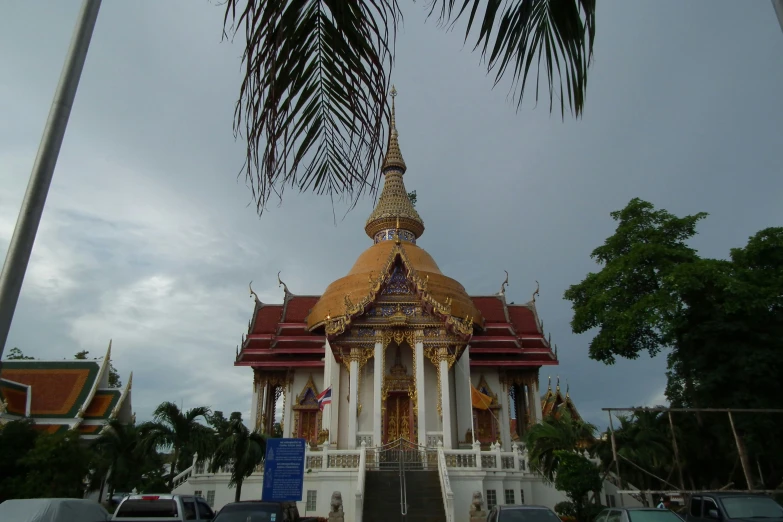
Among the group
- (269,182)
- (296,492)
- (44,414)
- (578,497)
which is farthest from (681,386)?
(44,414)

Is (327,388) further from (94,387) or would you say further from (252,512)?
(94,387)

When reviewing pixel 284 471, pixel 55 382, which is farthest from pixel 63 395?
pixel 284 471

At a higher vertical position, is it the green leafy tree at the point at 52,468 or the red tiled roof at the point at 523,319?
the red tiled roof at the point at 523,319

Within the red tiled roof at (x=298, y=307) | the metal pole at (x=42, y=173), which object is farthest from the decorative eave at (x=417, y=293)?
the metal pole at (x=42, y=173)

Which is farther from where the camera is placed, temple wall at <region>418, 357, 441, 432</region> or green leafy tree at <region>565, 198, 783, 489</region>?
temple wall at <region>418, 357, 441, 432</region>

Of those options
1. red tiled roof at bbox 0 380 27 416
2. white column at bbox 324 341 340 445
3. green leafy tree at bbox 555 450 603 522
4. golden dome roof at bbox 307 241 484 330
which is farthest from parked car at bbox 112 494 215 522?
red tiled roof at bbox 0 380 27 416

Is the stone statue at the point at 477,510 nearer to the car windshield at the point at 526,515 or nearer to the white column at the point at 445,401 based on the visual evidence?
the white column at the point at 445,401

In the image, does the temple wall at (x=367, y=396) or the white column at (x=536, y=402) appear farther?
the white column at (x=536, y=402)

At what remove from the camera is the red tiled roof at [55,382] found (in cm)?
2450

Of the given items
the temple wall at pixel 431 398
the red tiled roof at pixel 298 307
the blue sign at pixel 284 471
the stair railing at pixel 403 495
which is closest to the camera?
the blue sign at pixel 284 471

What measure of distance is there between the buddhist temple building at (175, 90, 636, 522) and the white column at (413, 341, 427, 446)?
0.11 feet

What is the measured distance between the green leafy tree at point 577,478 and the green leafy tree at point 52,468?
13288mm

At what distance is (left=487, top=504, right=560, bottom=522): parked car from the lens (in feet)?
28.3

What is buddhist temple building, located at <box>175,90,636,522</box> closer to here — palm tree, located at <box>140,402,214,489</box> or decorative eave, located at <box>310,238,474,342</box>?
decorative eave, located at <box>310,238,474,342</box>
